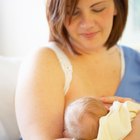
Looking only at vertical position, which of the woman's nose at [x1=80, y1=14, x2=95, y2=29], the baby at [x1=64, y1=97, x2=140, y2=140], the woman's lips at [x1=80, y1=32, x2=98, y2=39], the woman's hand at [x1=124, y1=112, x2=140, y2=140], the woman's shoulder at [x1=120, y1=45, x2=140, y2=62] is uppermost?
the woman's nose at [x1=80, y1=14, x2=95, y2=29]

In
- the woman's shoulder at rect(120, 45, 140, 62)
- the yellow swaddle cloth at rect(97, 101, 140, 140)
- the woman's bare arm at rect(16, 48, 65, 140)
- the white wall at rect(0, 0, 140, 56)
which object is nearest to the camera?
the yellow swaddle cloth at rect(97, 101, 140, 140)

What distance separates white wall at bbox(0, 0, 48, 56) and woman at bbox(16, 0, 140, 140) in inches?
37.5

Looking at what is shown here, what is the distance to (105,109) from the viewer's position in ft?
3.26

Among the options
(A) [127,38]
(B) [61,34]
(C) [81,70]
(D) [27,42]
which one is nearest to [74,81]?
(C) [81,70]

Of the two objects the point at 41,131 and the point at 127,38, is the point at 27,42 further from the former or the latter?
the point at 41,131

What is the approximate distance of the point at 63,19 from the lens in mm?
1159

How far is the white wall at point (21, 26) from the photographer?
7.42 feet

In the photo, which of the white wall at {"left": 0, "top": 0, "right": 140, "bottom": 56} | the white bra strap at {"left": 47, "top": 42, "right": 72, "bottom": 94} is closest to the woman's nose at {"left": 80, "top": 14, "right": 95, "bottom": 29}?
the white bra strap at {"left": 47, "top": 42, "right": 72, "bottom": 94}

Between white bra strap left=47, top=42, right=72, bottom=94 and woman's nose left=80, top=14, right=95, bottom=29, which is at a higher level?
woman's nose left=80, top=14, right=95, bottom=29

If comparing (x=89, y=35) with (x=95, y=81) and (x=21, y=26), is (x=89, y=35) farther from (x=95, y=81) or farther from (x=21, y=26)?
(x=21, y=26)

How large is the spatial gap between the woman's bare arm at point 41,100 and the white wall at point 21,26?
113cm

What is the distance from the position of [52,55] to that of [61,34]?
92mm

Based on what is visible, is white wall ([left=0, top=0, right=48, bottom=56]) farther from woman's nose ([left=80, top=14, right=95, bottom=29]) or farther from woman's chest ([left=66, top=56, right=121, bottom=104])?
woman's nose ([left=80, top=14, right=95, bottom=29])

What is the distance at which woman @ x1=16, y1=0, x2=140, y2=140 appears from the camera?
108cm
